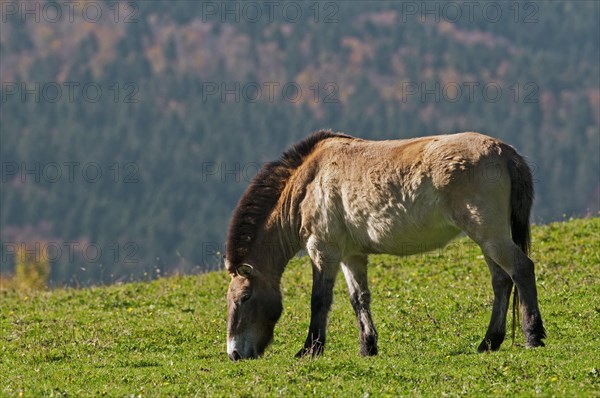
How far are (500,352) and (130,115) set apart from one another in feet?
565

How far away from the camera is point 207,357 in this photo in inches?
497

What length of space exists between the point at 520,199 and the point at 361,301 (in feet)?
8.46

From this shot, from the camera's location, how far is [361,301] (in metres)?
12.2

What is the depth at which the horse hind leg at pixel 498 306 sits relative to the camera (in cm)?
1118

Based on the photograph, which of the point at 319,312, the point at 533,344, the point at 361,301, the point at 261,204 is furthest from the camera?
the point at 261,204

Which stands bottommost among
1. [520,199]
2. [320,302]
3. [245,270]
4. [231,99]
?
[320,302]

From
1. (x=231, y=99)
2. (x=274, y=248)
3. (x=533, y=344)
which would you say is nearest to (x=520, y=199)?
(x=533, y=344)

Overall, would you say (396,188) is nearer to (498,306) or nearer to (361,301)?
(361,301)

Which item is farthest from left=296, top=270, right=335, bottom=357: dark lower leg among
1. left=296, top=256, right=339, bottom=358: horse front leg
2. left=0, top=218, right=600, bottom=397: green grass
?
left=0, top=218, right=600, bottom=397: green grass

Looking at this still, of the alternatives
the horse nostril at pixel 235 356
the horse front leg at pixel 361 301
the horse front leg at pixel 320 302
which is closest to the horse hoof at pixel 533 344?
the horse front leg at pixel 361 301

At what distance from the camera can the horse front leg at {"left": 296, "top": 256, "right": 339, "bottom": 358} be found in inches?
463

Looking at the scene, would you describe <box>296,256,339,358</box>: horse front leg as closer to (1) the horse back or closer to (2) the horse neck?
(1) the horse back

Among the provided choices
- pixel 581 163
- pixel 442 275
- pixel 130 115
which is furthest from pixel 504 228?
pixel 130 115

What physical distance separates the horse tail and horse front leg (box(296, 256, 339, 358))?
2336 millimetres
